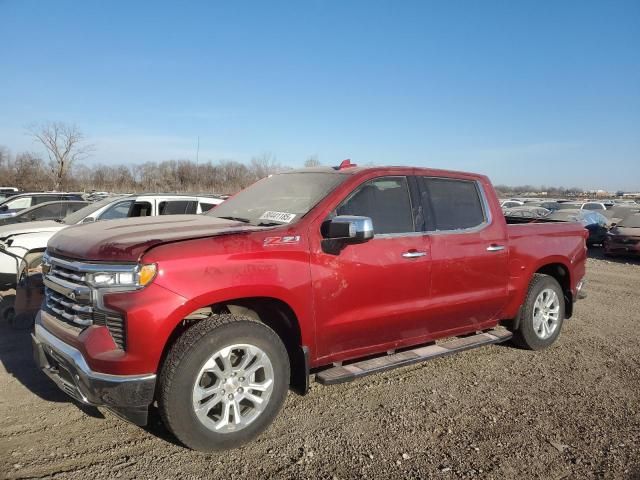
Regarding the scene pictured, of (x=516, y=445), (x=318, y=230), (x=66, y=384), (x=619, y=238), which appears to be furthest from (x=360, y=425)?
(x=619, y=238)

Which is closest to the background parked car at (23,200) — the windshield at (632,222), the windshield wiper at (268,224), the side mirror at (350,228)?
the windshield wiper at (268,224)

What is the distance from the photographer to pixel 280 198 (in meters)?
4.31

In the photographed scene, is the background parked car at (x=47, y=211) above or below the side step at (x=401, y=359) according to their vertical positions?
above

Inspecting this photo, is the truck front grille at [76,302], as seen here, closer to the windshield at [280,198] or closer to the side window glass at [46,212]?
the windshield at [280,198]

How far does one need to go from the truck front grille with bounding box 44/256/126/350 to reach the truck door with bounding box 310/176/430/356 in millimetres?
1333

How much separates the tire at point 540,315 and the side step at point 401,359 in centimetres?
32

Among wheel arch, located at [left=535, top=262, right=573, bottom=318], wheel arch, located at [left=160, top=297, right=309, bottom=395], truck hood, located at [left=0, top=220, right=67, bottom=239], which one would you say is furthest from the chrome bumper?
truck hood, located at [left=0, top=220, right=67, bottom=239]

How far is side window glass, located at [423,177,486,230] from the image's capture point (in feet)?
14.9

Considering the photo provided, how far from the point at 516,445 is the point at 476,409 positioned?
0.60m

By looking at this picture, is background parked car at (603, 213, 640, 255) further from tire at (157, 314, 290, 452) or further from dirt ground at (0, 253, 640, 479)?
tire at (157, 314, 290, 452)

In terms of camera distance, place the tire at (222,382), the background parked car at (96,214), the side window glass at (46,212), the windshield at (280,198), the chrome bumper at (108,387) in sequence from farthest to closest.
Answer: the side window glass at (46,212) < the background parked car at (96,214) < the windshield at (280,198) < the tire at (222,382) < the chrome bumper at (108,387)

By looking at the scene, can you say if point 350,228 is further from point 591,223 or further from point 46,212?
point 591,223

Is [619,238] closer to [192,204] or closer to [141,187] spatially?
[192,204]

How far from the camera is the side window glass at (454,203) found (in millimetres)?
4555
